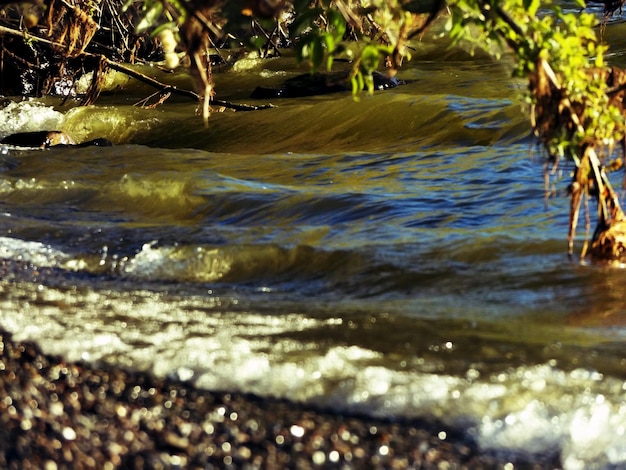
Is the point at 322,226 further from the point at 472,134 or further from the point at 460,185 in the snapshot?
the point at 472,134

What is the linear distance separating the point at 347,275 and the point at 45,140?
560 cm

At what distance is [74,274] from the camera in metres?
5.29

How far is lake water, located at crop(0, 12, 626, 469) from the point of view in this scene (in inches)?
132

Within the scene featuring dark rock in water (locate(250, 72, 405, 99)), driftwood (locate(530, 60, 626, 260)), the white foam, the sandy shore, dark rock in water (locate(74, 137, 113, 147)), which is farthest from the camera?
dark rock in water (locate(250, 72, 405, 99))

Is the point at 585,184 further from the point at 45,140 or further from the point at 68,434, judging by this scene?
the point at 45,140

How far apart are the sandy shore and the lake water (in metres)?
0.11

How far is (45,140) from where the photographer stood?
10.1 metres

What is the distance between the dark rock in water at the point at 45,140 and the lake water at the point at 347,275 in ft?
1.41

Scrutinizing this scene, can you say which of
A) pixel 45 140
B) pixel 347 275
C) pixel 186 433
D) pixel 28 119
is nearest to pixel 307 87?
pixel 28 119

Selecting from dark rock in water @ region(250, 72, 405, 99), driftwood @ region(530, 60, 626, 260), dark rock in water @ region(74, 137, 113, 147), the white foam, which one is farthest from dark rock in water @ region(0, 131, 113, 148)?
driftwood @ region(530, 60, 626, 260)

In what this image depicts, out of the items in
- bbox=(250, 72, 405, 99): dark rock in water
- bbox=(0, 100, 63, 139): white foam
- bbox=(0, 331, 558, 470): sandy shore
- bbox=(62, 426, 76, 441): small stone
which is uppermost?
bbox=(62, 426, 76, 441): small stone

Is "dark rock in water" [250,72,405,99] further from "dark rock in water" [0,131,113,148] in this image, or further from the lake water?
"dark rock in water" [0,131,113,148]

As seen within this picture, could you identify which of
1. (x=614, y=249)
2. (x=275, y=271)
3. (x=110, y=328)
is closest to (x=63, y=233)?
(x=275, y=271)

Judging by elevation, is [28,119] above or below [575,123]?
below
